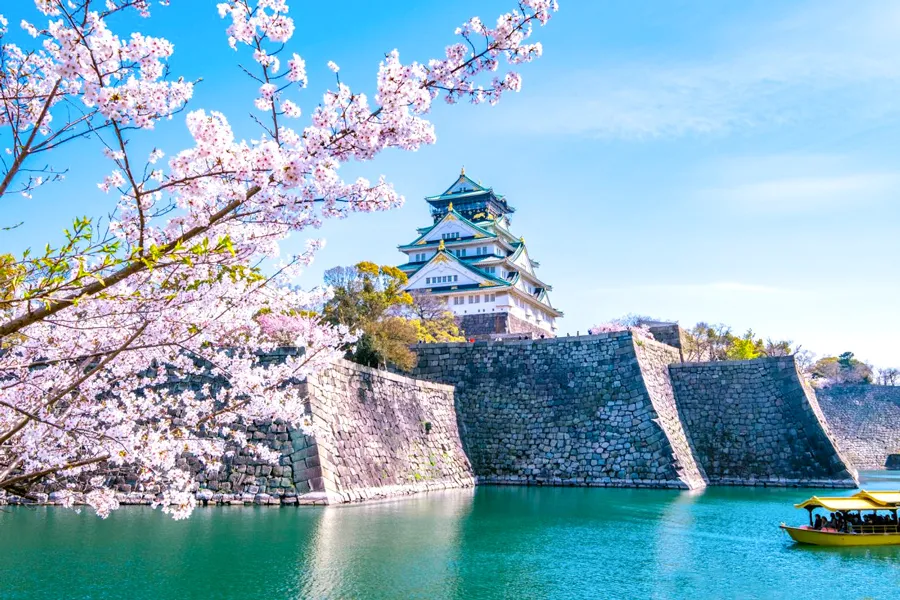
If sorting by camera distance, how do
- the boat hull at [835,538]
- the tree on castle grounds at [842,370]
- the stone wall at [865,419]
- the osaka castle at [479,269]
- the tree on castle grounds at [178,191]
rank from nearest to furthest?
the tree on castle grounds at [178,191] → the boat hull at [835,538] → the stone wall at [865,419] → the osaka castle at [479,269] → the tree on castle grounds at [842,370]

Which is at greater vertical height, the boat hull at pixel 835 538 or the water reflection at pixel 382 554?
the water reflection at pixel 382 554

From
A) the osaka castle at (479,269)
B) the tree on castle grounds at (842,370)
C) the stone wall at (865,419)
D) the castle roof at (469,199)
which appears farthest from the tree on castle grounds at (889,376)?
the castle roof at (469,199)

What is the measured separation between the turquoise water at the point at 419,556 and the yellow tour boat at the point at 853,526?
0.31 m

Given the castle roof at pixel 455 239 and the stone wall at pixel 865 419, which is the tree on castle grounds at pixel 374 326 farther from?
the stone wall at pixel 865 419

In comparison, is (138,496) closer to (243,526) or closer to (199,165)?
(243,526)

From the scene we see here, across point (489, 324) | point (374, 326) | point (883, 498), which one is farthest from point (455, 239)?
point (883, 498)

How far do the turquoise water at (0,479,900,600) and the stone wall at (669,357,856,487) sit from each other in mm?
6552

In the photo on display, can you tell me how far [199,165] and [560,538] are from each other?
976cm

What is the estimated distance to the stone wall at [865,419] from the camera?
3744 centimetres

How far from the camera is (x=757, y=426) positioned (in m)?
20.6

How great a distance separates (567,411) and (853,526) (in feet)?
31.9

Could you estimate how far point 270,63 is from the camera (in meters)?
3.64

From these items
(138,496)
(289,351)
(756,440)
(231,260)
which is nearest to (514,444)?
(756,440)

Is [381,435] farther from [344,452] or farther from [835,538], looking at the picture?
[835,538]
